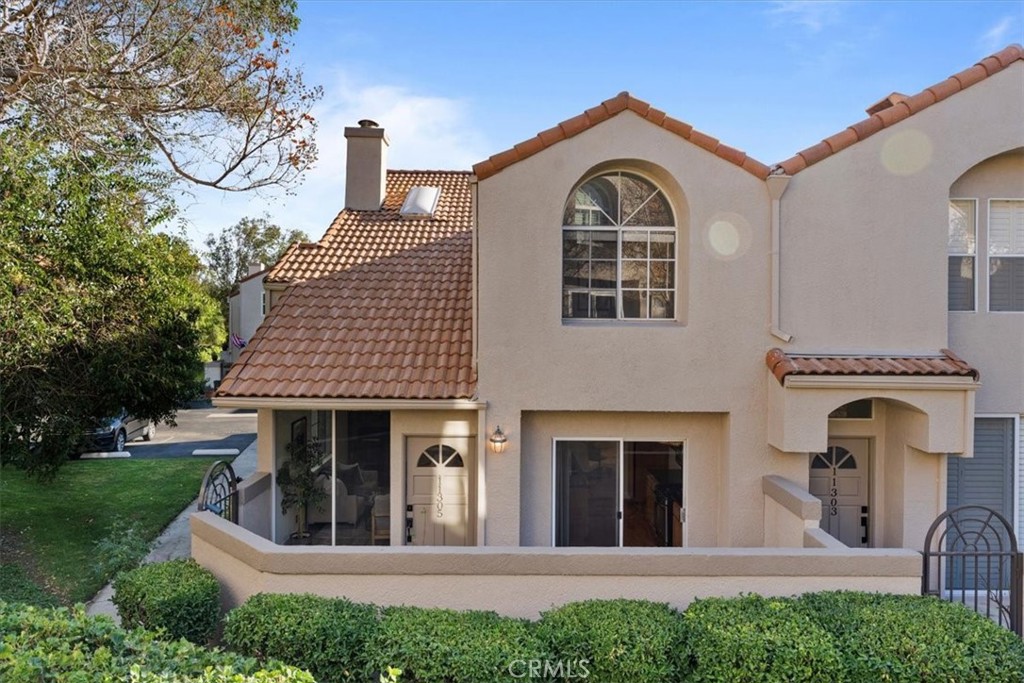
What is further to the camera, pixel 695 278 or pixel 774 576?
pixel 695 278

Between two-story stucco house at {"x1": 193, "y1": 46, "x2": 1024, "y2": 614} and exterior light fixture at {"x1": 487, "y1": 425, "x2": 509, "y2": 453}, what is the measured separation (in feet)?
0.17

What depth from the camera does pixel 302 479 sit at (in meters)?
10.9

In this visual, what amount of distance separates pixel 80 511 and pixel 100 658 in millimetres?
12205

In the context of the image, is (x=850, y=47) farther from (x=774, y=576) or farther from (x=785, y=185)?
(x=774, y=576)

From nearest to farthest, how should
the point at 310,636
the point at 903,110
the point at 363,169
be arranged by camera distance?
the point at 310,636 → the point at 903,110 → the point at 363,169

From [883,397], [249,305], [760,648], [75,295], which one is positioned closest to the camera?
[760,648]

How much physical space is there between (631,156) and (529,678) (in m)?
7.63

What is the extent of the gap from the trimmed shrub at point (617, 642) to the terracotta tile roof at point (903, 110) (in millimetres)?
7286

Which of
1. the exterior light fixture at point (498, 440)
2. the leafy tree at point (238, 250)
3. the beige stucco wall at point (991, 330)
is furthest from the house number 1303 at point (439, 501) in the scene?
the leafy tree at point (238, 250)

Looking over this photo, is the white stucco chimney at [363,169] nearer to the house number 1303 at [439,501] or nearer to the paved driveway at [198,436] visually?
the house number 1303 at [439,501]

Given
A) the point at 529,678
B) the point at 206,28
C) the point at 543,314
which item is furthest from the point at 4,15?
the point at 529,678

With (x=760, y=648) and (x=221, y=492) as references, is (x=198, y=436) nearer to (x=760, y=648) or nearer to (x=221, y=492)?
(x=221, y=492)

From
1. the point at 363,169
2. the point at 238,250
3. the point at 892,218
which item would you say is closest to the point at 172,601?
the point at 363,169

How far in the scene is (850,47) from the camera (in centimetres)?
1216
